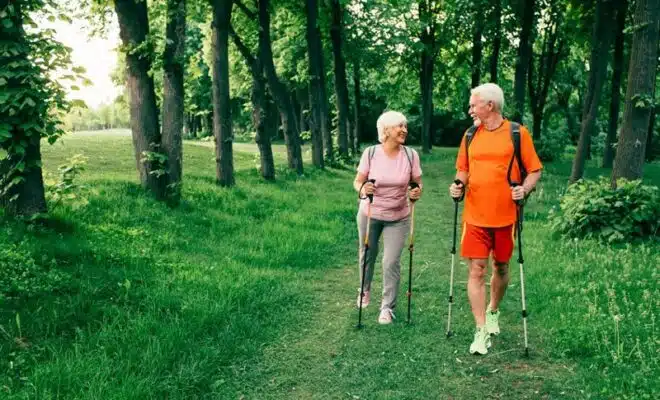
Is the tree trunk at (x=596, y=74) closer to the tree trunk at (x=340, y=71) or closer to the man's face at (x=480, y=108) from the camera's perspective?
the tree trunk at (x=340, y=71)

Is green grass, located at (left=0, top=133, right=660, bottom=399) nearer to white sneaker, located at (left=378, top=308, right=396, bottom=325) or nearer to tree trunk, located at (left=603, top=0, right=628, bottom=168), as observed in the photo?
white sneaker, located at (left=378, top=308, right=396, bottom=325)

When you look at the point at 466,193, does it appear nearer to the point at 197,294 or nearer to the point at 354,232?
the point at 197,294

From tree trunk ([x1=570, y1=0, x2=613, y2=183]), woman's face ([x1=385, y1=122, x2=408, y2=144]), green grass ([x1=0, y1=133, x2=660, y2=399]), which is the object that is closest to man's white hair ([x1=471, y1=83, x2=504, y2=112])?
woman's face ([x1=385, y1=122, x2=408, y2=144])

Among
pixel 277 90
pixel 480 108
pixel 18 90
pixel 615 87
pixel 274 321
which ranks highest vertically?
pixel 615 87

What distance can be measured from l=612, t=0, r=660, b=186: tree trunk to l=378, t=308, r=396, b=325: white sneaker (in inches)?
256

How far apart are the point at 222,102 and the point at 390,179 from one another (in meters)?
10.1

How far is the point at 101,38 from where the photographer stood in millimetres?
14227

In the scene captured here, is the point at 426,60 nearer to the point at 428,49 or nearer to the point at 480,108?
the point at 428,49

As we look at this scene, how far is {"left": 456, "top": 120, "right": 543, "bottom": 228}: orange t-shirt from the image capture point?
5.80m

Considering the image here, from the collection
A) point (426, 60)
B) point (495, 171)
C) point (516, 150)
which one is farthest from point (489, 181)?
point (426, 60)

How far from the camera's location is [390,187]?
6.77m

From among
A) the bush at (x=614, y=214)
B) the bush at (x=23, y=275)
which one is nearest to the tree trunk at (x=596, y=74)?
the bush at (x=614, y=214)

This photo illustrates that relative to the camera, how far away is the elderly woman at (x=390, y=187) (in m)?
6.68

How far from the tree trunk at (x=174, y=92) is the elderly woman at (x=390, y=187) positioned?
6495 mm
